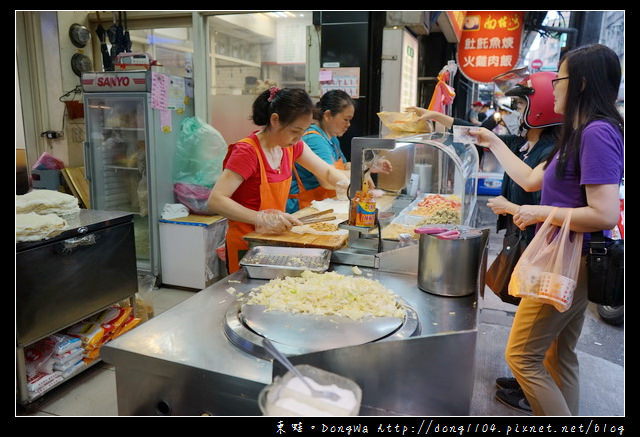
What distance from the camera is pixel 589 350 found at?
332cm

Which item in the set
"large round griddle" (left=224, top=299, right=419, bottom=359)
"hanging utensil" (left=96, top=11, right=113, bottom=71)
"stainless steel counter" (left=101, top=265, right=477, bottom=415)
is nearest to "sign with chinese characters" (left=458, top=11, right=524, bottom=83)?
"hanging utensil" (left=96, top=11, right=113, bottom=71)

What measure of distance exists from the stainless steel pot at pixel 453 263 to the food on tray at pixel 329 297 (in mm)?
205

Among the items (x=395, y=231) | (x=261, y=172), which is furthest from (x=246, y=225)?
(x=395, y=231)

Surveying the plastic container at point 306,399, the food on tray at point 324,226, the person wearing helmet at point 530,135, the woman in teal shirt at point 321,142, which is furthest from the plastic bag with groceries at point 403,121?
the plastic container at point 306,399

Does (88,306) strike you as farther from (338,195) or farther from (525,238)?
→ (525,238)

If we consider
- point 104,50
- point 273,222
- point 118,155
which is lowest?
point 273,222

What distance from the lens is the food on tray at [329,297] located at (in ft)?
4.74

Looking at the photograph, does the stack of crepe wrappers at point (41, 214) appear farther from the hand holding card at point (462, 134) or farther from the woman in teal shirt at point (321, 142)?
the hand holding card at point (462, 134)

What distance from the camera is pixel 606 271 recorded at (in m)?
1.79

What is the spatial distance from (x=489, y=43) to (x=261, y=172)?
490cm

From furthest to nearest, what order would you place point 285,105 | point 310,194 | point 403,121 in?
point 310,194
point 403,121
point 285,105

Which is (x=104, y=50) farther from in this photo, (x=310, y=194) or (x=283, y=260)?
(x=283, y=260)

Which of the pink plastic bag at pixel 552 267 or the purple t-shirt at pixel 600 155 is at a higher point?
the purple t-shirt at pixel 600 155
